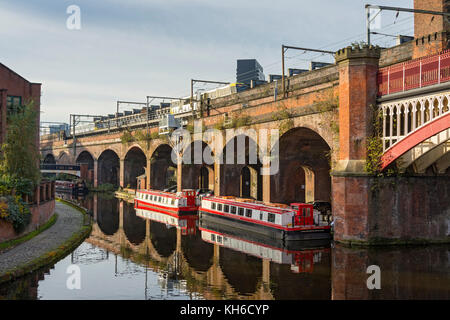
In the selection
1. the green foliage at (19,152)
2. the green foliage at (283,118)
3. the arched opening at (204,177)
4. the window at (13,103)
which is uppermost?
the window at (13,103)

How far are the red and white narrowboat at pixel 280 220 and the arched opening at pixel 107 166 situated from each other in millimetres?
41067

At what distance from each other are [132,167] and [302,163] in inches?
1289

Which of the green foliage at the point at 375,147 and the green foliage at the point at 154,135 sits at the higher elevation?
the green foliage at the point at 154,135

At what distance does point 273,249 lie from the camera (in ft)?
72.3

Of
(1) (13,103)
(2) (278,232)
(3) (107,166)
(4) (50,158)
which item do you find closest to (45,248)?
(2) (278,232)

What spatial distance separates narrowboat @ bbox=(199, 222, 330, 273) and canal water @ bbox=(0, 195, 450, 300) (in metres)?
0.04

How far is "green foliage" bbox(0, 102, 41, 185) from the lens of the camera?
23797 mm

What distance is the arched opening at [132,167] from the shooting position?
59688mm

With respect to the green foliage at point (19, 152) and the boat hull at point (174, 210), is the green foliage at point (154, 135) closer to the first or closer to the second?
the boat hull at point (174, 210)

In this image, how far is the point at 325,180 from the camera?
1396 inches

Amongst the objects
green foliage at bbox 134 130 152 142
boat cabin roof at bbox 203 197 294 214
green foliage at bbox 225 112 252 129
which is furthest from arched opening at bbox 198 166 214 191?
boat cabin roof at bbox 203 197 294 214

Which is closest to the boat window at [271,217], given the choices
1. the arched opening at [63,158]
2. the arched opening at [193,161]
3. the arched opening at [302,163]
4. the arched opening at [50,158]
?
the arched opening at [302,163]

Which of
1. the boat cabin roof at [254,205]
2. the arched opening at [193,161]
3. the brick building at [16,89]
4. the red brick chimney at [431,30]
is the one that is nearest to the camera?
the boat cabin roof at [254,205]
